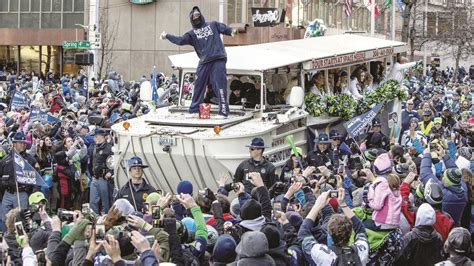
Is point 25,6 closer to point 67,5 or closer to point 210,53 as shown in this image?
point 67,5

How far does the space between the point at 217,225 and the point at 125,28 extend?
128 ft

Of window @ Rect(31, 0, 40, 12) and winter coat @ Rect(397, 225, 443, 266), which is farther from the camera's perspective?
window @ Rect(31, 0, 40, 12)

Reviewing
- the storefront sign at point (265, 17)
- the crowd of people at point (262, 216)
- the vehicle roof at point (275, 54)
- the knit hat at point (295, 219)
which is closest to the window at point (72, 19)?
the storefront sign at point (265, 17)

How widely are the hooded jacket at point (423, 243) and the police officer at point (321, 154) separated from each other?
5.20m

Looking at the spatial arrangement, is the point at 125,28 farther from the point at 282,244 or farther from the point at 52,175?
the point at 282,244

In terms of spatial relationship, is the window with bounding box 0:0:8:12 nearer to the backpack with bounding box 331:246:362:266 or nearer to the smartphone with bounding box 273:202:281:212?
the smartphone with bounding box 273:202:281:212

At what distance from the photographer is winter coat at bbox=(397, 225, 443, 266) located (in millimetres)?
8688

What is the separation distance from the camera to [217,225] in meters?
8.94

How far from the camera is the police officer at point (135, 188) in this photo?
11.9 m

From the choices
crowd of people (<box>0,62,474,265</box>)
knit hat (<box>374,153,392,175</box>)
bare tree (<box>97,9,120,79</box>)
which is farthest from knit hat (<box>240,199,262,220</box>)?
bare tree (<box>97,9,120,79</box>)

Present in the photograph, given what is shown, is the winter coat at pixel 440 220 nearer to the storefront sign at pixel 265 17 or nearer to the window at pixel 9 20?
the storefront sign at pixel 265 17

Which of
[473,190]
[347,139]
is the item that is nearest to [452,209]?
[473,190]

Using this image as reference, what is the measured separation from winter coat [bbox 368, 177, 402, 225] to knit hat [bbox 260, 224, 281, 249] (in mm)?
1758

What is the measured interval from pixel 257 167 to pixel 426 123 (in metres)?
6.54
